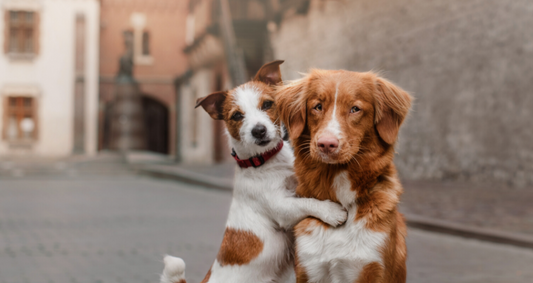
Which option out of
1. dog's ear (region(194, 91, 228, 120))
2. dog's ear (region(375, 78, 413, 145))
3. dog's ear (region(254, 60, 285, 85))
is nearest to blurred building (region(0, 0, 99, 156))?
dog's ear (region(194, 91, 228, 120))

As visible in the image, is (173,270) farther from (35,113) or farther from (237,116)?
(35,113)

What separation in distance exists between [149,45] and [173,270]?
3533 cm

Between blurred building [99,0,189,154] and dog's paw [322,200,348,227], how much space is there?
34.6 metres

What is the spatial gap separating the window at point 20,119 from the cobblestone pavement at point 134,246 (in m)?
23.0

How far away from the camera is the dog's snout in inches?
83.6

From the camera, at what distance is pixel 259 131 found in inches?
102

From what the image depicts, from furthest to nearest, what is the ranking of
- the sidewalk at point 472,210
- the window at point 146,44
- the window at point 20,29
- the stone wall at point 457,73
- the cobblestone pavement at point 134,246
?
the window at point 146,44
the window at point 20,29
the stone wall at point 457,73
the sidewalk at point 472,210
the cobblestone pavement at point 134,246

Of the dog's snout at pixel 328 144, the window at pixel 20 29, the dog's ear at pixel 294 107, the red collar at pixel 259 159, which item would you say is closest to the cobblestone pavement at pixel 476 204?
the red collar at pixel 259 159

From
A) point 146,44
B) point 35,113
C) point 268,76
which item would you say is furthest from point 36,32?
point 268,76

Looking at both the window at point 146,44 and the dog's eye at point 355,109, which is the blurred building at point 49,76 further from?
the dog's eye at point 355,109

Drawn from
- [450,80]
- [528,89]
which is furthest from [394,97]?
[450,80]

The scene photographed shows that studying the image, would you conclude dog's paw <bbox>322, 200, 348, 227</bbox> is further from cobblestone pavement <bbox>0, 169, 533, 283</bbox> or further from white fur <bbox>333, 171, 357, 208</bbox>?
cobblestone pavement <bbox>0, 169, 533, 283</bbox>

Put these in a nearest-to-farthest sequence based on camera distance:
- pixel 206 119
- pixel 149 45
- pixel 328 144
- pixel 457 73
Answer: pixel 328 144
pixel 457 73
pixel 206 119
pixel 149 45

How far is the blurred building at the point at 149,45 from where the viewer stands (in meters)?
36.2
